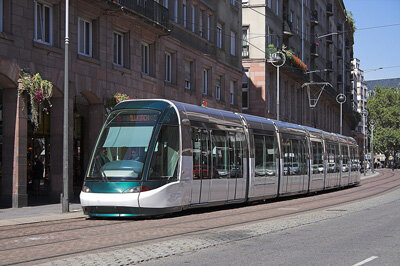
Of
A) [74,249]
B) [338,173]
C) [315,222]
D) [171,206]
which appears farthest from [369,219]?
[338,173]

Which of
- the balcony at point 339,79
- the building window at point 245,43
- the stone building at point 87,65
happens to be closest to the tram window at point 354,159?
the stone building at point 87,65

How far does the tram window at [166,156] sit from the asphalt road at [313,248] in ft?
12.3

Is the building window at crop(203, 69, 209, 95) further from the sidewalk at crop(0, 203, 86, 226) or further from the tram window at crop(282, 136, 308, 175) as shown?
the sidewalk at crop(0, 203, 86, 226)

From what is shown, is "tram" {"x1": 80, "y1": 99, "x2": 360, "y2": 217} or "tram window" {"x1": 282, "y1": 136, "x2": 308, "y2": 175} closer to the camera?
"tram" {"x1": 80, "y1": 99, "x2": 360, "y2": 217}

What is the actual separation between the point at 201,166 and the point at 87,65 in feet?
26.5

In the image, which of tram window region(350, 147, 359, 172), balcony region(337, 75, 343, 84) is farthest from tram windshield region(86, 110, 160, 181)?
balcony region(337, 75, 343, 84)

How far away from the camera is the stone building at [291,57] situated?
152 feet

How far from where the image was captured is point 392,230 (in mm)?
13430

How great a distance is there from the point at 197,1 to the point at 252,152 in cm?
1477

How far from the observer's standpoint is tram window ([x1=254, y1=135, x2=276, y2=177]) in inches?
868

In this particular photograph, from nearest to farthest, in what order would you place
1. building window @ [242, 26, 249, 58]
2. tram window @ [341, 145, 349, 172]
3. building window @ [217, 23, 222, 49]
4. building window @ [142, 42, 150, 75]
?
building window @ [142, 42, 150, 75] < tram window @ [341, 145, 349, 172] < building window @ [217, 23, 222, 49] < building window @ [242, 26, 249, 58]

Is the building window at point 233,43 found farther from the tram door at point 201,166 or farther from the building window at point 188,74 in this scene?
the tram door at point 201,166

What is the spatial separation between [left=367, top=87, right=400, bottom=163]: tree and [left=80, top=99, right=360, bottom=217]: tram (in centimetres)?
11248

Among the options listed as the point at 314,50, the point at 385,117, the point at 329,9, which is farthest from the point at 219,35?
the point at 385,117
